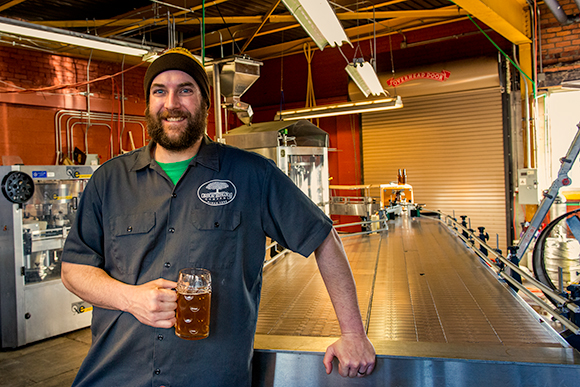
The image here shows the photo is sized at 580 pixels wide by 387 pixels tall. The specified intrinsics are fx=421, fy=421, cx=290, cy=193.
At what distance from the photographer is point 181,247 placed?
1343 millimetres

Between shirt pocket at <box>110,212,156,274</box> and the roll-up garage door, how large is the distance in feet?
24.9

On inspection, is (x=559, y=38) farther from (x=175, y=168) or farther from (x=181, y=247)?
(x=181, y=247)

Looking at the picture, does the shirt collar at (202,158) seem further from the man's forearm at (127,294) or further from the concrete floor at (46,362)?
the concrete floor at (46,362)

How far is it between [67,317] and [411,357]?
484 centimetres

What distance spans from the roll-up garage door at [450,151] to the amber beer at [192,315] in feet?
25.0

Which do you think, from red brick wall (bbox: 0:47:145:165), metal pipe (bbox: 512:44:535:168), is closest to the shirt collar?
red brick wall (bbox: 0:47:145:165)

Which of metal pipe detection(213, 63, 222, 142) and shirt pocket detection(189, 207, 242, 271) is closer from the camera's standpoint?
shirt pocket detection(189, 207, 242, 271)

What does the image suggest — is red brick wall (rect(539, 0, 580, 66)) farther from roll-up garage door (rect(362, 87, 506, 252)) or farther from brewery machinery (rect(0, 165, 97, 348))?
brewery machinery (rect(0, 165, 97, 348))

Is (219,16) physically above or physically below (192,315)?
above

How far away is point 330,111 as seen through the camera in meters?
7.48

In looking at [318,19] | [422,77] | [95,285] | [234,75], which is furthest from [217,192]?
[422,77]

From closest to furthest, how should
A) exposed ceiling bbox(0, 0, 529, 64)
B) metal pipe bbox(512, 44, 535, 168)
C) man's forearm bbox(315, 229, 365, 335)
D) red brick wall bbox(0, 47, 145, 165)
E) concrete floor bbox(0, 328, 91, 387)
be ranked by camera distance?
man's forearm bbox(315, 229, 365, 335) → concrete floor bbox(0, 328, 91, 387) → exposed ceiling bbox(0, 0, 529, 64) → red brick wall bbox(0, 47, 145, 165) → metal pipe bbox(512, 44, 535, 168)

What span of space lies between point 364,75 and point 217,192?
425cm

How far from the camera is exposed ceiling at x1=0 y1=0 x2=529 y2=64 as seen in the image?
626cm
